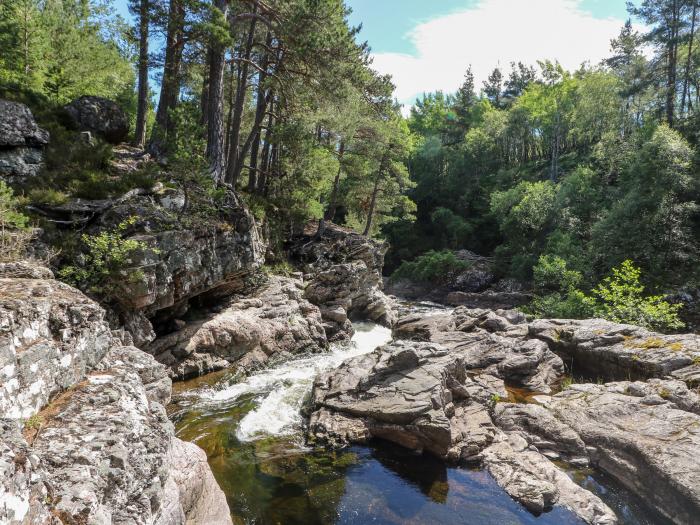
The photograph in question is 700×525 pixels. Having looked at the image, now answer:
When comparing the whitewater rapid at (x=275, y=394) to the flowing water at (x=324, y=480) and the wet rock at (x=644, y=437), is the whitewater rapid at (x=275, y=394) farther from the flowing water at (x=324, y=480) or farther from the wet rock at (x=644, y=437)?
the wet rock at (x=644, y=437)

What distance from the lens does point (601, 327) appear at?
15.2 m

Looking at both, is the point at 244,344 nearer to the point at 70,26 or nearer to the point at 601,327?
the point at 601,327

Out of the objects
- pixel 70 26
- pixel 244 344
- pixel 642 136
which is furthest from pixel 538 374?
pixel 642 136

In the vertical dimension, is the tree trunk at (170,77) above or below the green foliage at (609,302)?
above

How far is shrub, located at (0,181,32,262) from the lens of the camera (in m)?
7.61

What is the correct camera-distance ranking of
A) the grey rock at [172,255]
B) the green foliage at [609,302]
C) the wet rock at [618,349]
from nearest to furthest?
the grey rock at [172,255]
the wet rock at [618,349]
the green foliage at [609,302]

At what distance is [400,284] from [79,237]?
3384cm

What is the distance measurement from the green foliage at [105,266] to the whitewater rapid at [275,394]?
12.4ft

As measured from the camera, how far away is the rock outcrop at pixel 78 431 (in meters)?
2.89

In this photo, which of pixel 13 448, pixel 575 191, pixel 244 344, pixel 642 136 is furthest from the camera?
pixel 575 191

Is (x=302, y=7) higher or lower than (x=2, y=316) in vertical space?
higher

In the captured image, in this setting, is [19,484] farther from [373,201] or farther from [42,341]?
[373,201]

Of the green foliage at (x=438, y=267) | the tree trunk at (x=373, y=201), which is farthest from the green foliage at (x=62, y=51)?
the green foliage at (x=438, y=267)

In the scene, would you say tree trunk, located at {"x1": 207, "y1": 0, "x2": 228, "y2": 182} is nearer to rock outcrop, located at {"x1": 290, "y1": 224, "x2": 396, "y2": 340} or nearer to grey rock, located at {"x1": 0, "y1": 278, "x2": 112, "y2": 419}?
rock outcrop, located at {"x1": 290, "y1": 224, "x2": 396, "y2": 340}
